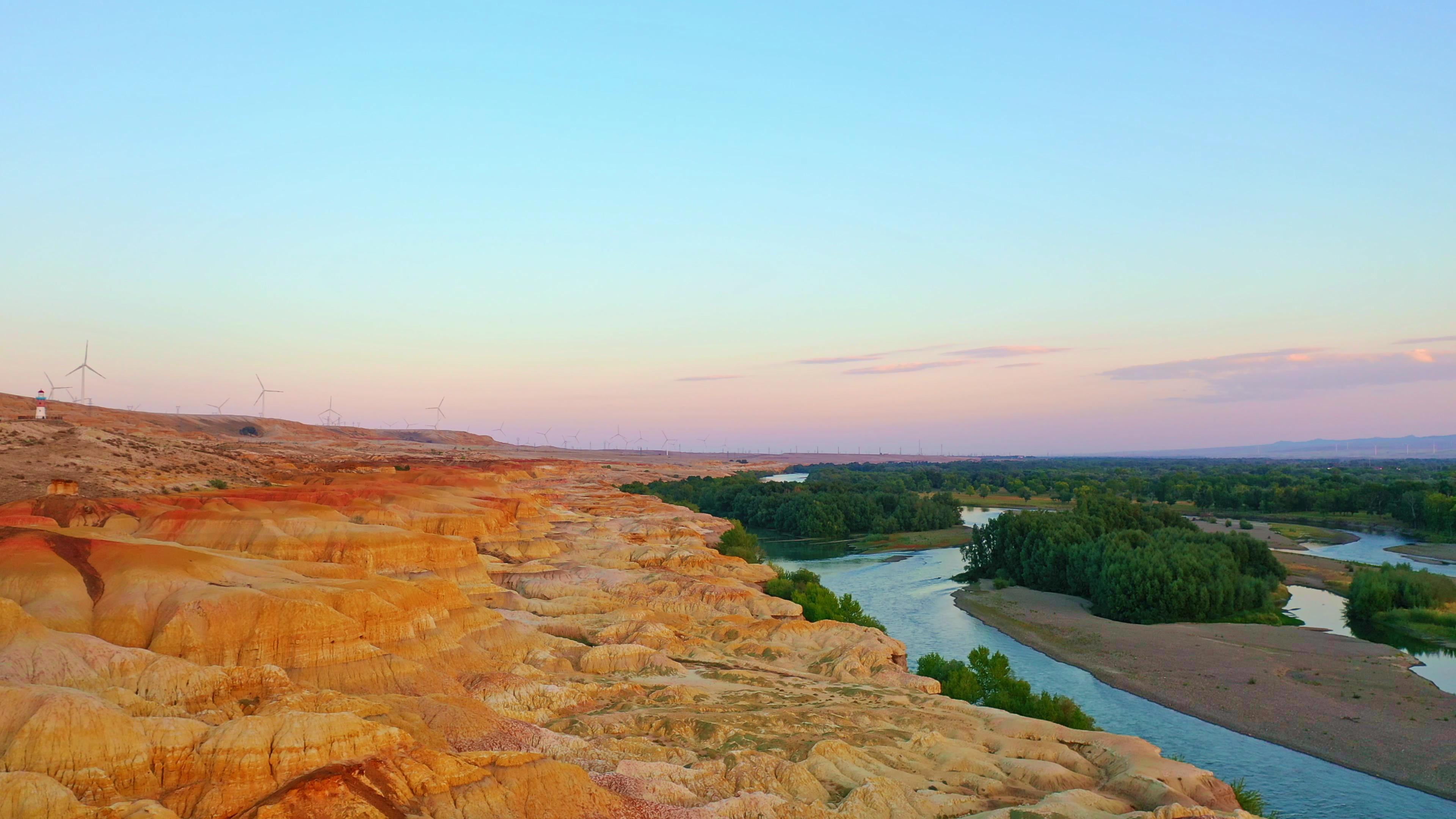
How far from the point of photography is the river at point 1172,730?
3244 centimetres

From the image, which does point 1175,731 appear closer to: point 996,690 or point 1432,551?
point 996,690

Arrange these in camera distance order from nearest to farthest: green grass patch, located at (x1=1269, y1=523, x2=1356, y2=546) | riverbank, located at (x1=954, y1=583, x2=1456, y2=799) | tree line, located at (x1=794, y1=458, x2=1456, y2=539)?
riverbank, located at (x1=954, y1=583, x2=1456, y2=799) < green grass patch, located at (x1=1269, y1=523, x2=1356, y2=546) < tree line, located at (x1=794, y1=458, x2=1456, y2=539)

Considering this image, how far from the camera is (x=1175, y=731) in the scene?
131ft

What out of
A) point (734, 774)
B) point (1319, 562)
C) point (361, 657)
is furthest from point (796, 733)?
point (1319, 562)

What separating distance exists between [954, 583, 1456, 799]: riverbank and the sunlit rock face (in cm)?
1695

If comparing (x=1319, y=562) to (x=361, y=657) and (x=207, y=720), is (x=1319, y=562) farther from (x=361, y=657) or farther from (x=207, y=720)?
(x=207, y=720)

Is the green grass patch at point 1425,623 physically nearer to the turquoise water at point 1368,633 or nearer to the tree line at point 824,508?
the turquoise water at point 1368,633

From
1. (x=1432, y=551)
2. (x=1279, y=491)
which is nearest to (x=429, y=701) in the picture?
(x=1432, y=551)

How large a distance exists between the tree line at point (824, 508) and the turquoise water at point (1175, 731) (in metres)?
43.1

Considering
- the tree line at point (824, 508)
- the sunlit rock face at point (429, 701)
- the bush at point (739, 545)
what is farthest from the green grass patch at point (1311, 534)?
the sunlit rock face at point (429, 701)

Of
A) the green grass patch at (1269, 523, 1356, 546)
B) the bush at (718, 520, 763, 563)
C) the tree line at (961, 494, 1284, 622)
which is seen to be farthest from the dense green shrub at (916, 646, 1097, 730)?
the green grass patch at (1269, 523, 1356, 546)

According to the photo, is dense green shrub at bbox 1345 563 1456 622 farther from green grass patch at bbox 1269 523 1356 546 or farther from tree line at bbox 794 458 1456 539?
tree line at bbox 794 458 1456 539

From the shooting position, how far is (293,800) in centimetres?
1589

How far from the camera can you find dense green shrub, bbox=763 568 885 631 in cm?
5081
